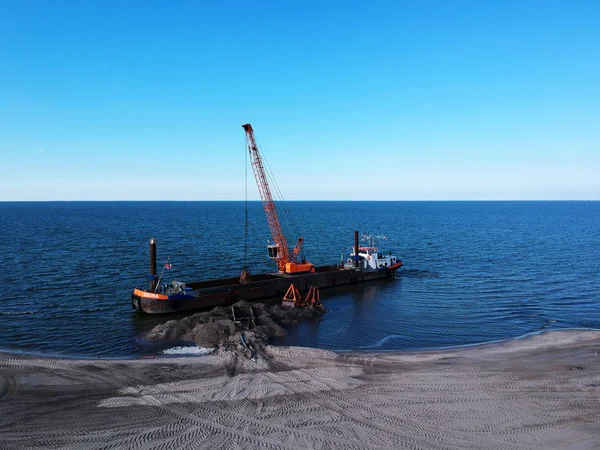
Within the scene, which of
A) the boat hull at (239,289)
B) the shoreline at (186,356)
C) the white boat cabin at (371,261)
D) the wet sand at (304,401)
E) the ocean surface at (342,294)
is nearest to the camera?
the wet sand at (304,401)

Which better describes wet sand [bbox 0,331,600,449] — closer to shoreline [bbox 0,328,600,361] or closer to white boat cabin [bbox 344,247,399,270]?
shoreline [bbox 0,328,600,361]

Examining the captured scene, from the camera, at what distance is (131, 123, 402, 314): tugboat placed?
37.1m

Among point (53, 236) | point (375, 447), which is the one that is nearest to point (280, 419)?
point (375, 447)

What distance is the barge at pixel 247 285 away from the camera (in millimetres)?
36719

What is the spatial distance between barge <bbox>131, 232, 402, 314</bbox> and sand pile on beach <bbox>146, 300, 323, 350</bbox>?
19.3 ft

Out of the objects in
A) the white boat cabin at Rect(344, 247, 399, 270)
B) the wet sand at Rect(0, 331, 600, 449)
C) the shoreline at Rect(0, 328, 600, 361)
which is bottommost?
the shoreline at Rect(0, 328, 600, 361)

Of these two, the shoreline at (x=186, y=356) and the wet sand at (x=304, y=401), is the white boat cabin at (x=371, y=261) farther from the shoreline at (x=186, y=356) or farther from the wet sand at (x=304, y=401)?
the wet sand at (x=304, y=401)

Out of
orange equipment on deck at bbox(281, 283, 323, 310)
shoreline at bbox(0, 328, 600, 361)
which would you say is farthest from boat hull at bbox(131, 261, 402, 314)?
shoreline at bbox(0, 328, 600, 361)

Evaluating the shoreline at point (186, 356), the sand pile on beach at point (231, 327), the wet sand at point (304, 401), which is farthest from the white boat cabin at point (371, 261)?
the wet sand at point (304, 401)

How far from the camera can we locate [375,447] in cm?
1562

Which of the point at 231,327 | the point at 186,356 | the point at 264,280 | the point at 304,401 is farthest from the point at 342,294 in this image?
the point at 304,401

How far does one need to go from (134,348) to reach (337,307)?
19.3 m

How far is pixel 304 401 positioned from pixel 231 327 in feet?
36.3

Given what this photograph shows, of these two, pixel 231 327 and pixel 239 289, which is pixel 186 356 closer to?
pixel 231 327
